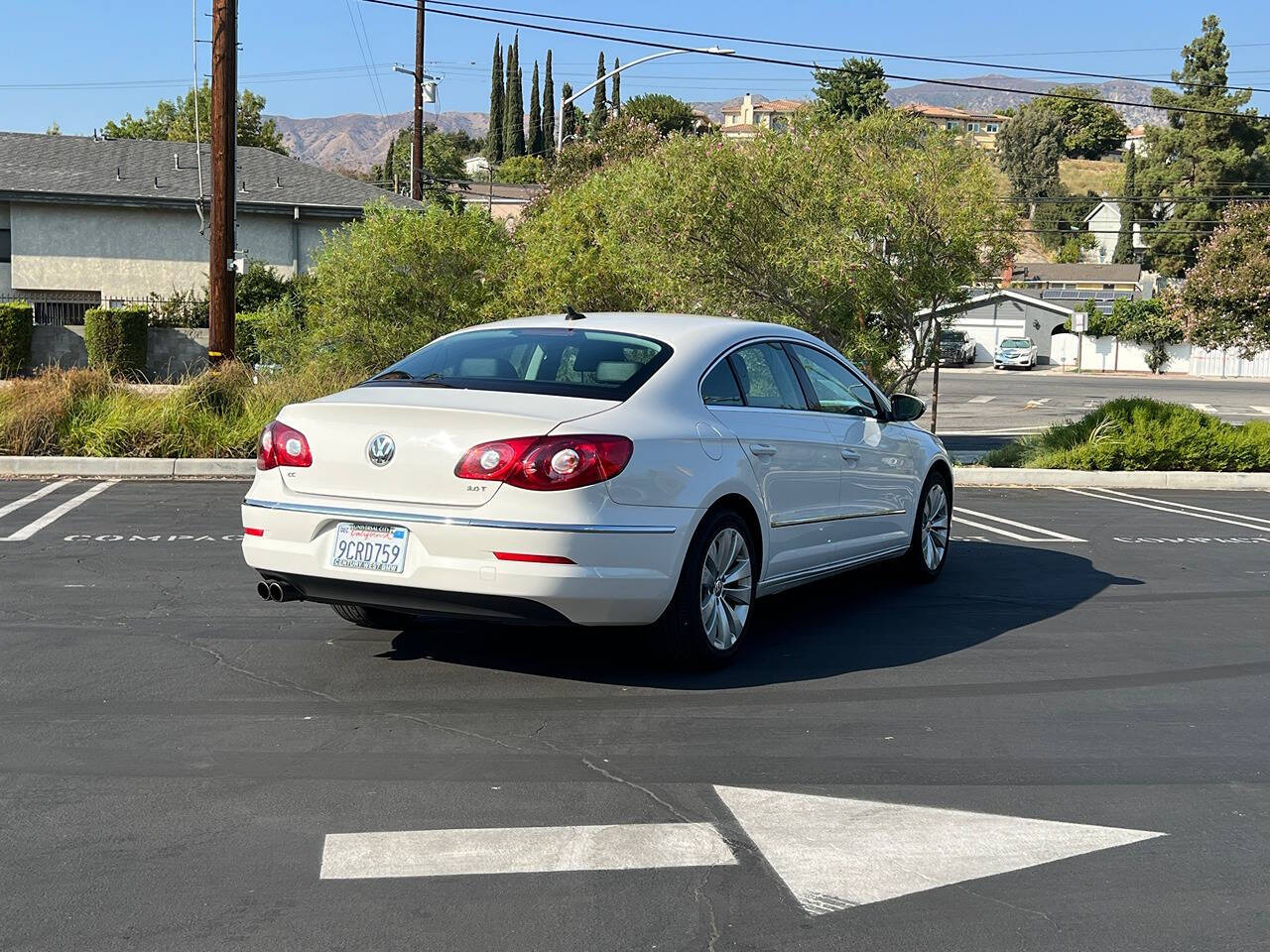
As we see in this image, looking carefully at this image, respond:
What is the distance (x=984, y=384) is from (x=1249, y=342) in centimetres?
1045

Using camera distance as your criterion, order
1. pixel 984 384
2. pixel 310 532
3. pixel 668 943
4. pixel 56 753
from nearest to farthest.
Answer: pixel 668 943
pixel 56 753
pixel 310 532
pixel 984 384

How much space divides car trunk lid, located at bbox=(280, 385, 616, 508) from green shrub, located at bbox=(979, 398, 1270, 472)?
41.0 feet

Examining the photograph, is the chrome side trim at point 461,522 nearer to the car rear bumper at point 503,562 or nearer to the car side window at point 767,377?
the car rear bumper at point 503,562

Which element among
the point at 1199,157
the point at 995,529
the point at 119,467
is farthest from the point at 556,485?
the point at 1199,157

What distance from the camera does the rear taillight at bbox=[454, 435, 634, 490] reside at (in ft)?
19.5

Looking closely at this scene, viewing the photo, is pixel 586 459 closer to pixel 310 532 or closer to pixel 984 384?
pixel 310 532

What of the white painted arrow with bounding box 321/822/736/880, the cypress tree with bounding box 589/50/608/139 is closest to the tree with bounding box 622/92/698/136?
the cypress tree with bounding box 589/50/608/139

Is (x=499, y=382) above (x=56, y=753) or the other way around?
above

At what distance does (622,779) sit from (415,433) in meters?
1.90

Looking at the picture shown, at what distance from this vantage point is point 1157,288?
8506 cm

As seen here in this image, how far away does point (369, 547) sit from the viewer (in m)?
6.14

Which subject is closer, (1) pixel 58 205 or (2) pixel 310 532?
(2) pixel 310 532

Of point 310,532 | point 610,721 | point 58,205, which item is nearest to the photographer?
point 610,721

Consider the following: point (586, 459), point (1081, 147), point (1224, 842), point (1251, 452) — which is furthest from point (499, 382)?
point (1081, 147)
